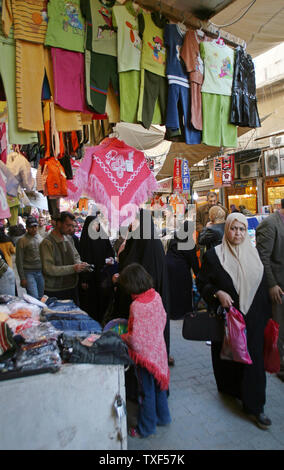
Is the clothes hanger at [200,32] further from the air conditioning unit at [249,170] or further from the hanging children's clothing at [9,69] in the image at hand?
the air conditioning unit at [249,170]

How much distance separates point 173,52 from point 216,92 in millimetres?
580

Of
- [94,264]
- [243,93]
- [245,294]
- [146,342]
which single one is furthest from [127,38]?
[94,264]

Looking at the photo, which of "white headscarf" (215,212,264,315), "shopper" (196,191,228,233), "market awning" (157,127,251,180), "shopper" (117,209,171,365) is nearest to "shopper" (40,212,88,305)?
"shopper" (117,209,171,365)

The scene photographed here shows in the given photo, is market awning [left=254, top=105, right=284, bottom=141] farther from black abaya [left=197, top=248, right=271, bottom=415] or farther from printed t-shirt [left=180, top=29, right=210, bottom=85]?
black abaya [left=197, top=248, right=271, bottom=415]

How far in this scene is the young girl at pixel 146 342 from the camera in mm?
2289

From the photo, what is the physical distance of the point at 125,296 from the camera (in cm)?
→ 305

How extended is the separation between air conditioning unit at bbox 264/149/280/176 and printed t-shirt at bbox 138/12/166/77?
10.1 metres

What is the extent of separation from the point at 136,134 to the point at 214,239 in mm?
2228

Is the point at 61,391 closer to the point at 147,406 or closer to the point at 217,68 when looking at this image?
the point at 147,406

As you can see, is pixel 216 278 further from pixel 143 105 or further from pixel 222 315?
pixel 143 105

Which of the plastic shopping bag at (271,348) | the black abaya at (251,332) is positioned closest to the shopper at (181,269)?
the black abaya at (251,332)

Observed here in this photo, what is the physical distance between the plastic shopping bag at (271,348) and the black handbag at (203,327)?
1.29ft

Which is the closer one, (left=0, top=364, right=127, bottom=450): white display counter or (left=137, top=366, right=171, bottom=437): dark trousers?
(left=0, top=364, right=127, bottom=450): white display counter

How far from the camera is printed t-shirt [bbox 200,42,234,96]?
2.88 meters
